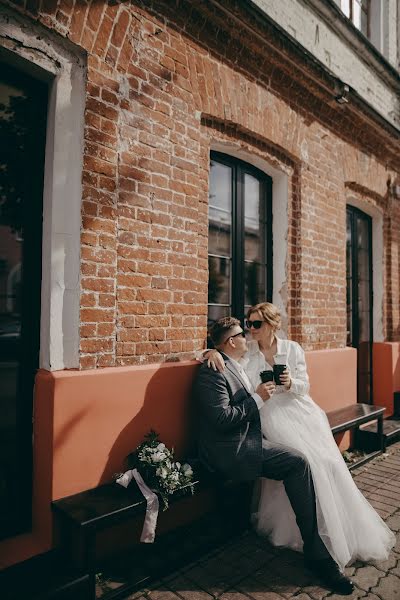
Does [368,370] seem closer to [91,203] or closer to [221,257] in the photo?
[221,257]

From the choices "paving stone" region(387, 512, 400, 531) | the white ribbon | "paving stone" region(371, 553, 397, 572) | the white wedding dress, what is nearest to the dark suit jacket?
the white wedding dress

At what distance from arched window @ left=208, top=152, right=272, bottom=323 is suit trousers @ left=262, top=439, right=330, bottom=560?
1414 mm

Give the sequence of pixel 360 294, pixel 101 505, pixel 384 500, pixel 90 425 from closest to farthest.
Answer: pixel 101 505
pixel 90 425
pixel 384 500
pixel 360 294

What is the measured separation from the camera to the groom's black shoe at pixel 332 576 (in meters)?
2.62

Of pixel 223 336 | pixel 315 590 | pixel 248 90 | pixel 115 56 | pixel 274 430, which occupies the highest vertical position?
pixel 248 90

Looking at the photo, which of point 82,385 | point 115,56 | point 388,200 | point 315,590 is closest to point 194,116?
point 115,56

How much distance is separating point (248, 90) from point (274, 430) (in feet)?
9.99

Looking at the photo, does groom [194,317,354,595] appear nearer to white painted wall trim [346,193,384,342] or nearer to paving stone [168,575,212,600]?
paving stone [168,575,212,600]

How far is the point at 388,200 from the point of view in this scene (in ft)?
21.6

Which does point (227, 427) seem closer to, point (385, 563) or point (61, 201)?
point (385, 563)

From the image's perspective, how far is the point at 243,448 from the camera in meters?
2.99

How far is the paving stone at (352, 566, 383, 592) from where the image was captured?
2.69 meters

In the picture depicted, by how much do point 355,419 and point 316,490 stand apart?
180 cm

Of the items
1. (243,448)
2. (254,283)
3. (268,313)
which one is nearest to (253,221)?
(254,283)
